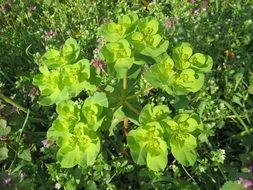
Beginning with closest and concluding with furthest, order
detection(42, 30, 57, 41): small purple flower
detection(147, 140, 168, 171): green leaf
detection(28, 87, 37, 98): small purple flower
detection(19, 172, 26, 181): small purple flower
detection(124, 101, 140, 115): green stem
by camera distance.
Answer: detection(147, 140, 168, 171): green leaf
detection(124, 101, 140, 115): green stem
detection(19, 172, 26, 181): small purple flower
detection(28, 87, 37, 98): small purple flower
detection(42, 30, 57, 41): small purple flower

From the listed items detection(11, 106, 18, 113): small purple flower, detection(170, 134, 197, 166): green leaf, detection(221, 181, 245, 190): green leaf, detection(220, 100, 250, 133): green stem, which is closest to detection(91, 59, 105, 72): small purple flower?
detection(11, 106, 18, 113): small purple flower

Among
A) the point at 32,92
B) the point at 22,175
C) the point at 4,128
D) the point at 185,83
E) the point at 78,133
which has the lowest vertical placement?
the point at 22,175

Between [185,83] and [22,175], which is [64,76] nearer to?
[185,83]

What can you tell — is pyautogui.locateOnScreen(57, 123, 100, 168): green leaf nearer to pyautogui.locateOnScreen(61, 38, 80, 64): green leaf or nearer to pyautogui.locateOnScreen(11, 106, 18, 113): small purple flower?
pyautogui.locateOnScreen(61, 38, 80, 64): green leaf

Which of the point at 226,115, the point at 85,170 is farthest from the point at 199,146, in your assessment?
the point at 85,170

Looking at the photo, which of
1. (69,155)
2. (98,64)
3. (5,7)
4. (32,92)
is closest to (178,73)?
(69,155)

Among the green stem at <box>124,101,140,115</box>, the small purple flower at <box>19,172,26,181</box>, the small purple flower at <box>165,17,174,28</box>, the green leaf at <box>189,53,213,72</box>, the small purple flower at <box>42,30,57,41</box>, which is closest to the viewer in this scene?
the green leaf at <box>189,53,213,72</box>

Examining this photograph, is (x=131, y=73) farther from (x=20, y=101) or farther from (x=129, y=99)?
(x=20, y=101)
